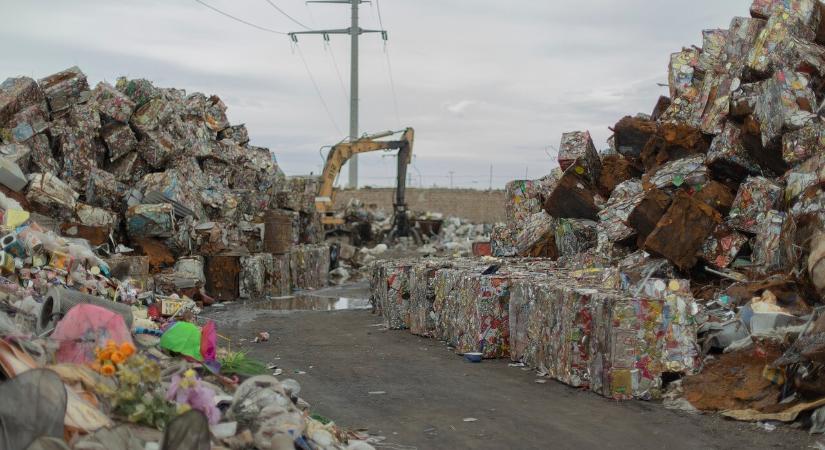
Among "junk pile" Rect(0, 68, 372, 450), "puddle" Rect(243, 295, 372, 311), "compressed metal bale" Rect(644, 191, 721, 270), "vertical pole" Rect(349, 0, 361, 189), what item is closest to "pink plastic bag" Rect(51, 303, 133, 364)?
"junk pile" Rect(0, 68, 372, 450)

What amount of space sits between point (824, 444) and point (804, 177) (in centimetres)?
351

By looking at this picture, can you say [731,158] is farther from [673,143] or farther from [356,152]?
[356,152]

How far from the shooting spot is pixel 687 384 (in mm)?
6801

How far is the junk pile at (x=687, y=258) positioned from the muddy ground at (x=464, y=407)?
30 centimetres

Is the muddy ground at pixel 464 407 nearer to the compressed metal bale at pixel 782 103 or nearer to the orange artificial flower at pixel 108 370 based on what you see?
the orange artificial flower at pixel 108 370

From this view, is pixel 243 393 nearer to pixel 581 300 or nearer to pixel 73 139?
pixel 581 300

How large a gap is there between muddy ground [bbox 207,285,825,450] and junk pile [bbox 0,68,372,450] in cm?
61

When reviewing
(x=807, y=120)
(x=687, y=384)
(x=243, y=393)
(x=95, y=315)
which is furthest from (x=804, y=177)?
(x=95, y=315)

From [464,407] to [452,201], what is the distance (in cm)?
3436

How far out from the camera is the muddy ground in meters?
5.82

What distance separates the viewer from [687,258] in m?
8.76

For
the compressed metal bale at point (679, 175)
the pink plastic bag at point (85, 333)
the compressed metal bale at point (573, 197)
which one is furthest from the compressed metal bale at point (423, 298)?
the pink plastic bag at point (85, 333)

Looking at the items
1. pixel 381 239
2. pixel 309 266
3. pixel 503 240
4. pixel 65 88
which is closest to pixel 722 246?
pixel 503 240

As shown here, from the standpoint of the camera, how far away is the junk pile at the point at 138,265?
4.40 metres
